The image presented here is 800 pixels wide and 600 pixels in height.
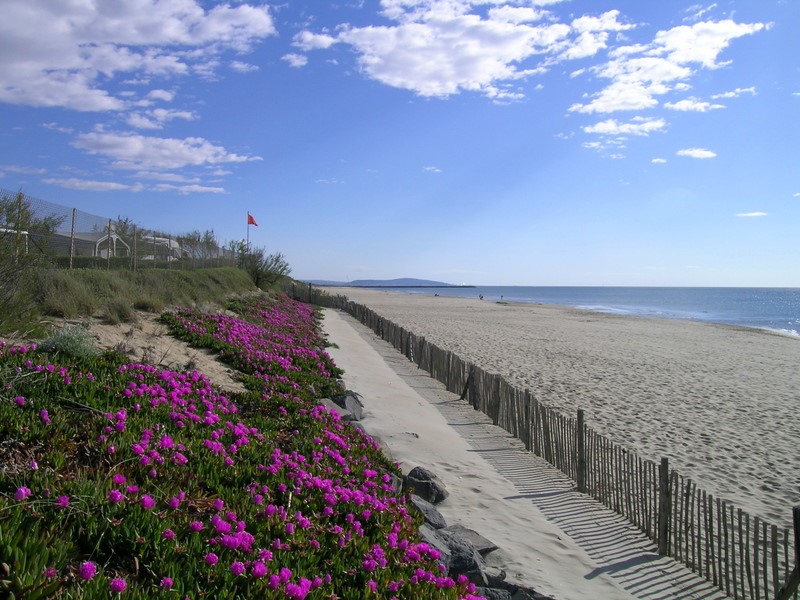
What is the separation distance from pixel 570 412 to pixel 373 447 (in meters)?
6.35

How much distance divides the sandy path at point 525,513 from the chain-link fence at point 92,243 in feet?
16.9

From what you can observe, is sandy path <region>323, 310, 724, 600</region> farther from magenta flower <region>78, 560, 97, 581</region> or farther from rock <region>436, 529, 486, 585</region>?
magenta flower <region>78, 560, 97, 581</region>

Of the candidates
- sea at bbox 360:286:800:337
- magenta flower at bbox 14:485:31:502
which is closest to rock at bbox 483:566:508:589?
magenta flower at bbox 14:485:31:502

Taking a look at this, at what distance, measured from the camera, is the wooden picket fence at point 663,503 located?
464 centimetres

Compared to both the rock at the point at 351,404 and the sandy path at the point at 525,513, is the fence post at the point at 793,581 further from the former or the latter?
the rock at the point at 351,404

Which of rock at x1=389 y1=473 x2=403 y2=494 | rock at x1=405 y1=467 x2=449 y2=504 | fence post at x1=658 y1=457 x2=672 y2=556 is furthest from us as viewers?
rock at x1=405 y1=467 x2=449 y2=504

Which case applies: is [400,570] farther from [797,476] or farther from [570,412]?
[570,412]

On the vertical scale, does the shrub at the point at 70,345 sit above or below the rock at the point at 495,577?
above

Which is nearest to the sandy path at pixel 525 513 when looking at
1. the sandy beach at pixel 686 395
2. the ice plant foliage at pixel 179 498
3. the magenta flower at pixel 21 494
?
the ice plant foliage at pixel 179 498

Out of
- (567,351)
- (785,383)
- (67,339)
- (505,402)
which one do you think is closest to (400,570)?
(67,339)

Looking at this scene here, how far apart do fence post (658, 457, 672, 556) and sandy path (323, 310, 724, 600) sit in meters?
0.12

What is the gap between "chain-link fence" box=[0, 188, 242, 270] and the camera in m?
7.00

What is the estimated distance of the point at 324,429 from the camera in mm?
5777

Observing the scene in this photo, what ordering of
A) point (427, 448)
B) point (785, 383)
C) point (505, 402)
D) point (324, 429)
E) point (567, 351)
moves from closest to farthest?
→ point (324, 429) → point (427, 448) → point (505, 402) → point (785, 383) → point (567, 351)
